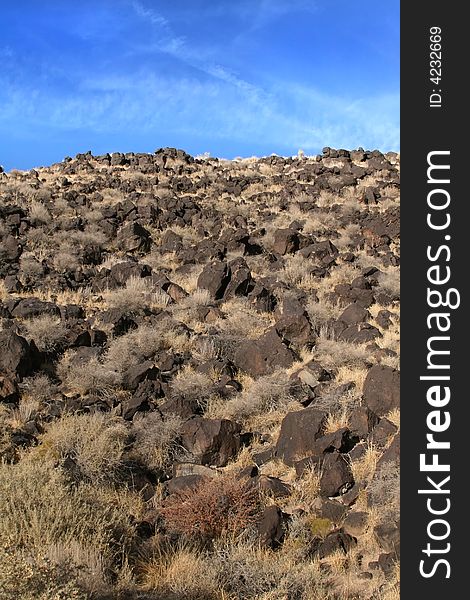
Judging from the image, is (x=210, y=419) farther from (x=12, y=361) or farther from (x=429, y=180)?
(x=429, y=180)

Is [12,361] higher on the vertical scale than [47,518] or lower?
higher

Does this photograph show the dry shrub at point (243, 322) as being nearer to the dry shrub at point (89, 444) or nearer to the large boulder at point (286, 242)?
the dry shrub at point (89, 444)

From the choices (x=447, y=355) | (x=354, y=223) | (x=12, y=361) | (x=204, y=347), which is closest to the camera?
(x=447, y=355)

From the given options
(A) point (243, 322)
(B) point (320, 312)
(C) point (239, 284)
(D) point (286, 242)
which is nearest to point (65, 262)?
(C) point (239, 284)

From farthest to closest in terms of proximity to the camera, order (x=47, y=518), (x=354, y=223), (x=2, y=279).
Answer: (x=354, y=223) < (x=2, y=279) < (x=47, y=518)

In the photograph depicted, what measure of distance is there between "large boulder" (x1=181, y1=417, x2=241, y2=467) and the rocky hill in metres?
0.02

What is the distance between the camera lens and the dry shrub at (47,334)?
995 cm

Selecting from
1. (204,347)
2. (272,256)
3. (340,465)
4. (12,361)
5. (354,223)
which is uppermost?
(354,223)

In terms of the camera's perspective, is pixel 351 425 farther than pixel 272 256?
No

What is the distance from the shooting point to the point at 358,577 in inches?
190

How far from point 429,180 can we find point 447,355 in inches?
43.9

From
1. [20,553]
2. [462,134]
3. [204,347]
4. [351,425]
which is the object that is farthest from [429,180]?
[204,347]

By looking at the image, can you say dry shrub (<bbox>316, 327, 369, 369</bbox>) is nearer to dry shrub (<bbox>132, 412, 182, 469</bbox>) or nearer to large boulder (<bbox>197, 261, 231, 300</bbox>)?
dry shrub (<bbox>132, 412, 182, 469</bbox>)

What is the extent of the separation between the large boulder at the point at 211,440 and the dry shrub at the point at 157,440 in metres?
0.15
